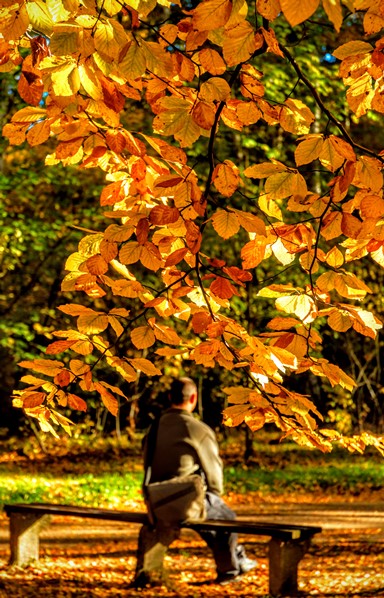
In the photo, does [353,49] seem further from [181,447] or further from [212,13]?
[181,447]

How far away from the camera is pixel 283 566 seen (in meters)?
6.88

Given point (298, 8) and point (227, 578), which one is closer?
point (298, 8)

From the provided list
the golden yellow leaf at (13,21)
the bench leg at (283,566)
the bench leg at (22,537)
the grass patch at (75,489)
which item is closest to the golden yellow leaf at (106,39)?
the golden yellow leaf at (13,21)

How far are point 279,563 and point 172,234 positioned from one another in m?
4.36

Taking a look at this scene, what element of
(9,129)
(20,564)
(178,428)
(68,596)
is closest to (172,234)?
(9,129)

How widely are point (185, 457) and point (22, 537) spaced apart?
2.09 metres

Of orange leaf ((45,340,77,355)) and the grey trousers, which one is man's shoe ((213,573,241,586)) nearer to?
the grey trousers

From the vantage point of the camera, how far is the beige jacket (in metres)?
7.07

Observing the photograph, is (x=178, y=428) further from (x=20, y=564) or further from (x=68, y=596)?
(x=20, y=564)

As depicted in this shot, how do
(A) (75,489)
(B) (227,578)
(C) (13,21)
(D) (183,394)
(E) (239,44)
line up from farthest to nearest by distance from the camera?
(A) (75,489) < (B) (227,578) < (D) (183,394) < (E) (239,44) < (C) (13,21)

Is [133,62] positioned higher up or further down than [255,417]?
higher up

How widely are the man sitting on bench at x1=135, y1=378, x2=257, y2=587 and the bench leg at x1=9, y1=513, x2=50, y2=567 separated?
1368mm

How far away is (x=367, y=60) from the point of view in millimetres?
2998

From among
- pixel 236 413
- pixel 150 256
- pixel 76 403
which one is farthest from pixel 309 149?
pixel 76 403
